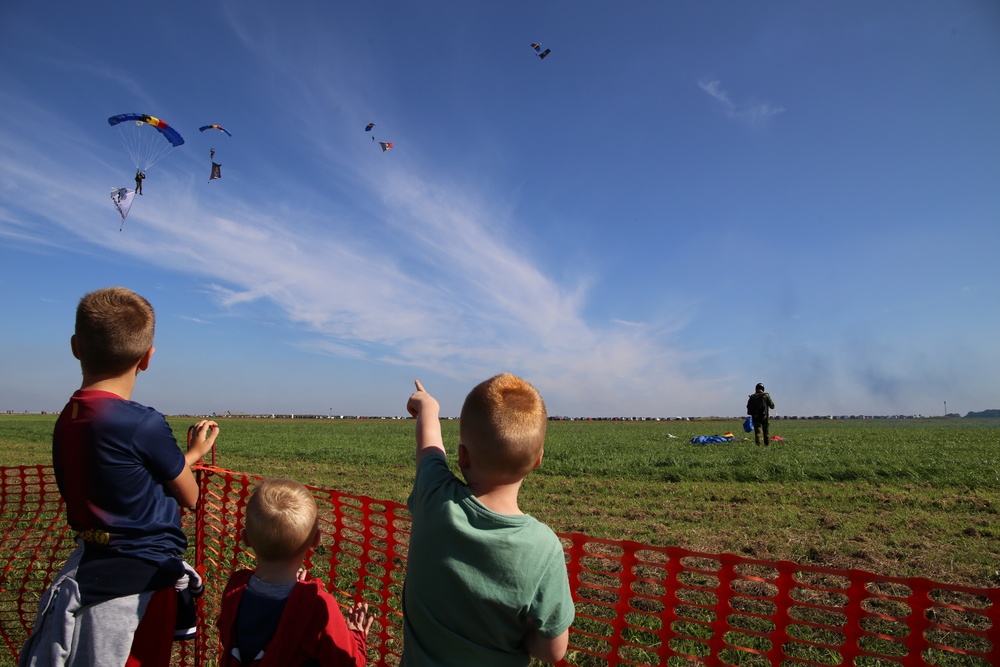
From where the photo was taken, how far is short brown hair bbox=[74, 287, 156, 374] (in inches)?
82.9

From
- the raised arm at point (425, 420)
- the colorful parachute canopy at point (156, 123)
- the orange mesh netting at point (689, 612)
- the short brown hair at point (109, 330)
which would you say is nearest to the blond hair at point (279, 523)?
the raised arm at point (425, 420)

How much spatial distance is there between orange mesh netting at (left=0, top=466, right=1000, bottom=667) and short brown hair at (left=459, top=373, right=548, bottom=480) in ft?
4.09

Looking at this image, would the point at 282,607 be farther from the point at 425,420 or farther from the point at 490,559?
the point at 490,559

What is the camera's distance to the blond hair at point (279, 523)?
6.73 ft

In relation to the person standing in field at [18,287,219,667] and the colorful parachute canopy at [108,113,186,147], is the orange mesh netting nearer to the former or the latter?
the person standing in field at [18,287,219,667]

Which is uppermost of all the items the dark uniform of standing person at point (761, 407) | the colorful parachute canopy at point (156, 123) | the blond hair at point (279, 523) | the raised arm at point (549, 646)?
the colorful parachute canopy at point (156, 123)

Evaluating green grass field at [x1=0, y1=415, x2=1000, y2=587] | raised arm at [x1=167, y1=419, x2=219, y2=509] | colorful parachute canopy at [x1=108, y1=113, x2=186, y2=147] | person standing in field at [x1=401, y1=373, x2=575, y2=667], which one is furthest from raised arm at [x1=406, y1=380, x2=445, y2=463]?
colorful parachute canopy at [x1=108, y1=113, x2=186, y2=147]

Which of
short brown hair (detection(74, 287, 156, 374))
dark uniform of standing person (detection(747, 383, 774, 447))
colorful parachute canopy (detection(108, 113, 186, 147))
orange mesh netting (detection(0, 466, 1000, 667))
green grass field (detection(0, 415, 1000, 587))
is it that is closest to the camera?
short brown hair (detection(74, 287, 156, 374))

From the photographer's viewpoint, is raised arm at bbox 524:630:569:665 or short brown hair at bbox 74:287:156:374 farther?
short brown hair at bbox 74:287:156:374

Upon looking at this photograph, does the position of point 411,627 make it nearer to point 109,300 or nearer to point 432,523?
point 432,523

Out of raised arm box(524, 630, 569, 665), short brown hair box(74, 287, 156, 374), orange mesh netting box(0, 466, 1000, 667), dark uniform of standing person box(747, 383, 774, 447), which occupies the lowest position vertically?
orange mesh netting box(0, 466, 1000, 667)

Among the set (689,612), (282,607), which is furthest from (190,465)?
(689,612)

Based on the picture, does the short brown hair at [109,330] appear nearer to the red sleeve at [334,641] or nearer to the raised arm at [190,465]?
the raised arm at [190,465]

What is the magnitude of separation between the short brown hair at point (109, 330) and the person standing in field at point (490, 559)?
1.34 m
